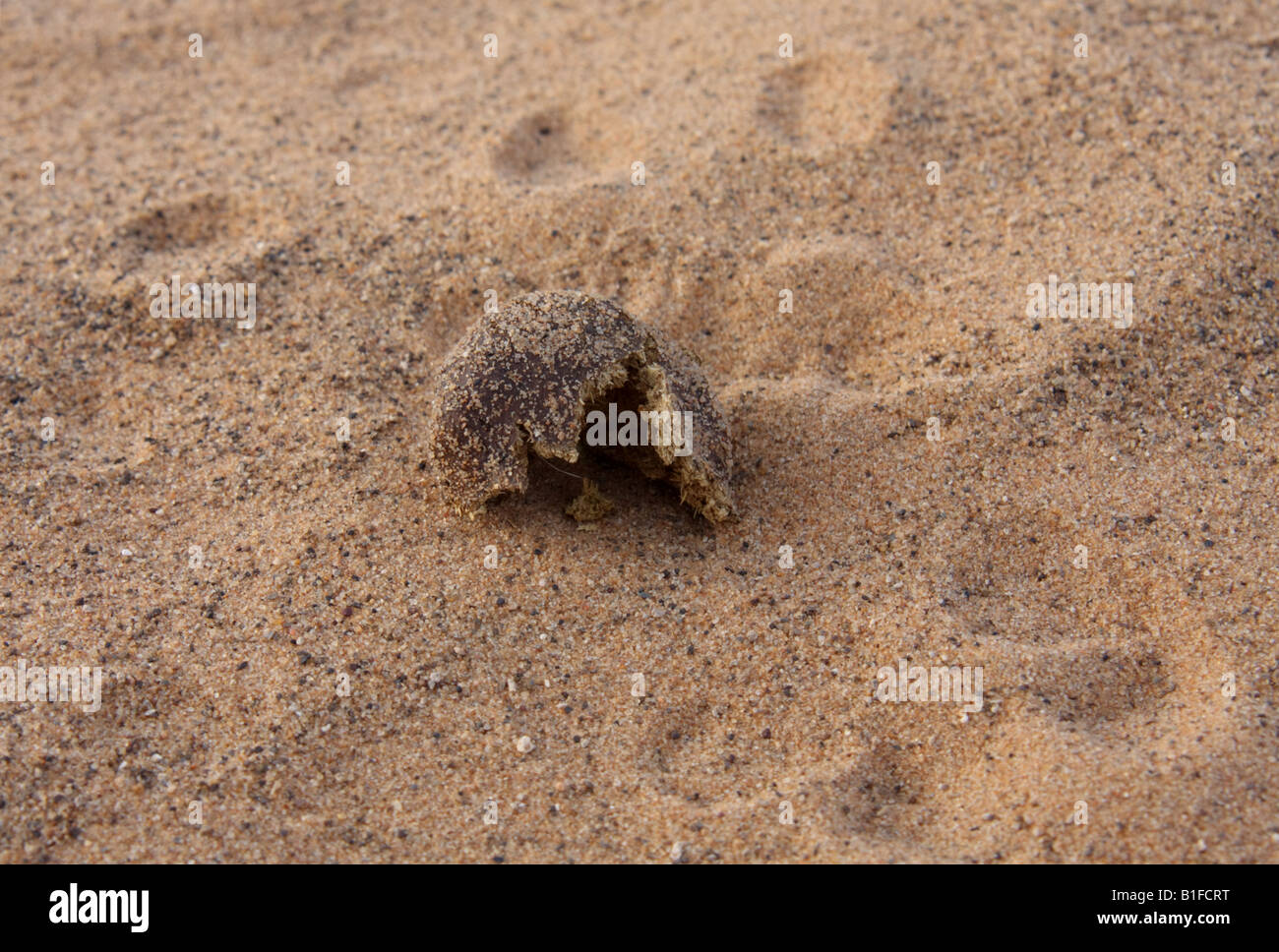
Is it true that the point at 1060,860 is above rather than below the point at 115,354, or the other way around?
below

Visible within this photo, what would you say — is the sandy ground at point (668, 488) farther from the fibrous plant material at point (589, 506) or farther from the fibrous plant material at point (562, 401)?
the fibrous plant material at point (562, 401)

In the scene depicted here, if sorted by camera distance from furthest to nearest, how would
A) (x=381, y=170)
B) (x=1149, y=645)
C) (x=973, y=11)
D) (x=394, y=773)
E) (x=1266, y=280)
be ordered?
(x=973, y=11)
(x=381, y=170)
(x=1266, y=280)
(x=1149, y=645)
(x=394, y=773)

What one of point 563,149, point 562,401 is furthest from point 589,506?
point 563,149

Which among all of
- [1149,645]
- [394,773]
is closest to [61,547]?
[394,773]

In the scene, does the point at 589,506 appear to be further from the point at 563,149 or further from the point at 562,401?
the point at 563,149

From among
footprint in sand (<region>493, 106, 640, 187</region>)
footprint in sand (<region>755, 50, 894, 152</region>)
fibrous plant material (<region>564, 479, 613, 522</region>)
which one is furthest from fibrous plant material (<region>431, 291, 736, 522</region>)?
footprint in sand (<region>755, 50, 894, 152</region>)

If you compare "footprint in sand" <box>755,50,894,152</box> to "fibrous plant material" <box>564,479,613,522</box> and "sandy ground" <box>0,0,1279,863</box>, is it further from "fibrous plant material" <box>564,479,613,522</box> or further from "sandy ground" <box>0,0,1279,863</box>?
"fibrous plant material" <box>564,479,613,522</box>

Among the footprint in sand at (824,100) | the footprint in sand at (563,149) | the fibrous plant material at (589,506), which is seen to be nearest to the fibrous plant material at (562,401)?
the fibrous plant material at (589,506)

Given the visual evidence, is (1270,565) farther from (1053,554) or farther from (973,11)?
(973,11)
